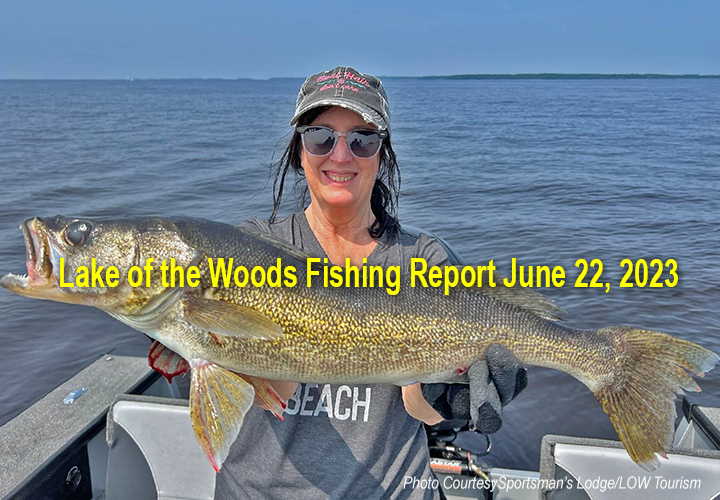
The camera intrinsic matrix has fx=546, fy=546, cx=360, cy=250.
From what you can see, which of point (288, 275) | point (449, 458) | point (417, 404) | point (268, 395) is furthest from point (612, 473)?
point (288, 275)

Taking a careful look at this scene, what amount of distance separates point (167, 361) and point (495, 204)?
14.4 m

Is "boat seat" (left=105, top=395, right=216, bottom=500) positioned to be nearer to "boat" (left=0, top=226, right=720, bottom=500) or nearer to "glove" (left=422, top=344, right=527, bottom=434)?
"boat" (left=0, top=226, right=720, bottom=500)

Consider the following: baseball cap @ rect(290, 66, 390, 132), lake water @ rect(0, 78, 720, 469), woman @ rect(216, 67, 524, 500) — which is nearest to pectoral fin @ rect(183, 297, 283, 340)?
woman @ rect(216, 67, 524, 500)

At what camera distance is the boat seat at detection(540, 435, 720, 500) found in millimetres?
3164

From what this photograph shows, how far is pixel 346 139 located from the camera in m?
2.85

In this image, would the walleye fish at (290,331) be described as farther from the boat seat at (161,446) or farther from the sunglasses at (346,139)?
the boat seat at (161,446)

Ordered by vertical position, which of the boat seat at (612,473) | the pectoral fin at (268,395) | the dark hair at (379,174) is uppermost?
the dark hair at (379,174)

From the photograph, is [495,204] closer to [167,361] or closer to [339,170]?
[339,170]

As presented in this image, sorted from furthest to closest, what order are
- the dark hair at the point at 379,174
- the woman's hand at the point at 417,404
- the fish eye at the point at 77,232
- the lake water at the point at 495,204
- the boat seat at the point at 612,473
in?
the lake water at the point at 495,204, the boat seat at the point at 612,473, the dark hair at the point at 379,174, the woman's hand at the point at 417,404, the fish eye at the point at 77,232

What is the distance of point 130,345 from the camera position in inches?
347

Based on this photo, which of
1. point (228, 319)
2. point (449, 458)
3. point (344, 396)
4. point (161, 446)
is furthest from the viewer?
point (449, 458)

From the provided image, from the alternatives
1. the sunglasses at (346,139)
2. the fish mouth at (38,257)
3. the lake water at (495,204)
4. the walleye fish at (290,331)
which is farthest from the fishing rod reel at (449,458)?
the fish mouth at (38,257)

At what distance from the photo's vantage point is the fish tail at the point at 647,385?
105 inches

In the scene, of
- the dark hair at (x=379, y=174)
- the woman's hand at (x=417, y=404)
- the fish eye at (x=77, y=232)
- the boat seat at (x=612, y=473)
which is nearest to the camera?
the fish eye at (x=77, y=232)
